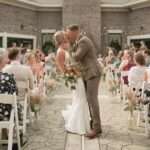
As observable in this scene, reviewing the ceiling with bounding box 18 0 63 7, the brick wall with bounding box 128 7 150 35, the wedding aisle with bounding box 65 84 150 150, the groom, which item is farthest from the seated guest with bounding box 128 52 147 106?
the ceiling with bounding box 18 0 63 7

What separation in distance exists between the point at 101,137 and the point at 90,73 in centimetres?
104

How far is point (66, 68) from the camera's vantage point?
6246mm

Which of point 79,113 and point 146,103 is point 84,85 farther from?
point 146,103

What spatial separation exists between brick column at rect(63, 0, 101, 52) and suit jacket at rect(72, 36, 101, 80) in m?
15.9

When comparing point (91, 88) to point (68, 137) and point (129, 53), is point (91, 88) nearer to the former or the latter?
point (68, 137)

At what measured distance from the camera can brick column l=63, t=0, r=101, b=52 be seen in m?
21.9

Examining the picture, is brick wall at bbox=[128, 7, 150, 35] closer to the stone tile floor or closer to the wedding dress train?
the stone tile floor

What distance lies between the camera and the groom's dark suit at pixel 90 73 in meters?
5.99

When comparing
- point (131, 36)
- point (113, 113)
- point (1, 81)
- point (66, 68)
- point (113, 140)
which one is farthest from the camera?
point (131, 36)

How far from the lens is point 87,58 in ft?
19.9

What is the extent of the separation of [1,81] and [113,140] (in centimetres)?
200

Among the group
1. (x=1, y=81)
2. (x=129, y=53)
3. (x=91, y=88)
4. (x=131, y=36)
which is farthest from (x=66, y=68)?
(x=131, y=36)

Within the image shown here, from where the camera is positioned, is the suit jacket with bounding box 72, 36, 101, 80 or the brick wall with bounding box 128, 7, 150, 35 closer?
the suit jacket with bounding box 72, 36, 101, 80

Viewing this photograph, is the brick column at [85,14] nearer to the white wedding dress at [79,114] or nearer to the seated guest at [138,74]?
the seated guest at [138,74]
